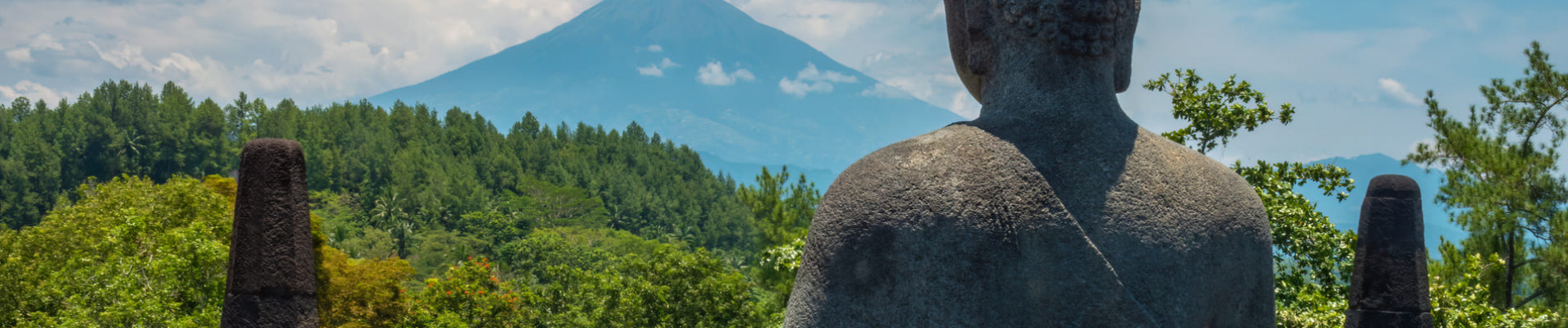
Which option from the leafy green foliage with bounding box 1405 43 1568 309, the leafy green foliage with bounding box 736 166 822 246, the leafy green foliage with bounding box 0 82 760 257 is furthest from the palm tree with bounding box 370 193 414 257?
the leafy green foliage with bounding box 1405 43 1568 309

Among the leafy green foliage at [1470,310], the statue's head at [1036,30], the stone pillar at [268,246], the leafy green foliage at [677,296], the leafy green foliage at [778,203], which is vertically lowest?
the stone pillar at [268,246]

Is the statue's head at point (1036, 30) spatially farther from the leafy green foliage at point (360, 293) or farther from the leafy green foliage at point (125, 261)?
the leafy green foliage at point (360, 293)

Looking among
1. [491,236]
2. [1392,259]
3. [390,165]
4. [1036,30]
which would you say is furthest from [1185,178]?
[390,165]

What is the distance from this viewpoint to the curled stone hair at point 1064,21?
3966mm

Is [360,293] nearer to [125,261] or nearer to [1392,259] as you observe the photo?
[125,261]

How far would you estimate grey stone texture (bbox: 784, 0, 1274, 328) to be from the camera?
3.63 meters

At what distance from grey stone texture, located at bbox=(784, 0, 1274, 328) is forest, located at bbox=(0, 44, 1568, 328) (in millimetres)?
10676

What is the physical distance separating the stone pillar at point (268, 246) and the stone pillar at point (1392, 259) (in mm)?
5380

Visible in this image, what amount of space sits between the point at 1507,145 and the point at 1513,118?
2.41ft

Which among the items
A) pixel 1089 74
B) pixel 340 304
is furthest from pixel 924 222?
pixel 340 304

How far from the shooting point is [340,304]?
34.1 m

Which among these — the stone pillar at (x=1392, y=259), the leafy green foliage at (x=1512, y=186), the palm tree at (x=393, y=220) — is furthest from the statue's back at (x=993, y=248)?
the palm tree at (x=393, y=220)

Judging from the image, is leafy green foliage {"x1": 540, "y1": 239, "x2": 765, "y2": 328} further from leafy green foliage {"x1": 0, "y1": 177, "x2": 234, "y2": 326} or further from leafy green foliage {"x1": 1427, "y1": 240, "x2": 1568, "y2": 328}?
leafy green foliage {"x1": 1427, "y1": 240, "x2": 1568, "y2": 328}

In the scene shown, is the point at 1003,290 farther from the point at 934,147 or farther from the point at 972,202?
the point at 934,147
